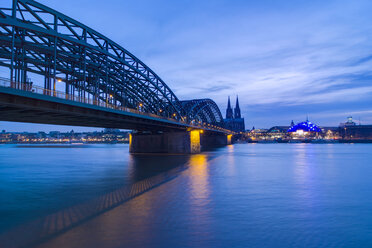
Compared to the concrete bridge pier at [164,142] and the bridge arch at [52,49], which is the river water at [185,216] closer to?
the bridge arch at [52,49]

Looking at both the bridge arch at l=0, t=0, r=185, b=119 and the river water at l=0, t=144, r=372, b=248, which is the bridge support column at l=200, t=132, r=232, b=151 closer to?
the bridge arch at l=0, t=0, r=185, b=119

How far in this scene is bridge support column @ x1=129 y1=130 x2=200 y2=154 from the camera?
67125mm

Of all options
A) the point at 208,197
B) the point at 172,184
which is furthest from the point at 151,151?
the point at 208,197

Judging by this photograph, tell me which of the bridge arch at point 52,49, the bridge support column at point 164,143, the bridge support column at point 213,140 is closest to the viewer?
the bridge arch at point 52,49

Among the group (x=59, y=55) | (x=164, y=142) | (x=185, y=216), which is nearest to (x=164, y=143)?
(x=164, y=142)

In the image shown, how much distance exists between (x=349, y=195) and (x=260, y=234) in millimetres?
11204

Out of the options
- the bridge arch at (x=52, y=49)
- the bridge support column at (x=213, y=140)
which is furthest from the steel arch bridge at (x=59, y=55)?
the bridge support column at (x=213, y=140)

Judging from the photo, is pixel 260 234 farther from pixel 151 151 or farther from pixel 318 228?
pixel 151 151

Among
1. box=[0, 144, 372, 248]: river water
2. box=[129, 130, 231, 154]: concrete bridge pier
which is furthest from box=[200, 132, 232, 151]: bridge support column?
box=[0, 144, 372, 248]: river water

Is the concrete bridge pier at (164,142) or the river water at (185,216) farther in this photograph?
the concrete bridge pier at (164,142)

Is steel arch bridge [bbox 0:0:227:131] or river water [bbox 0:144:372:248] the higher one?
steel arch bridge [bbox 0:0:227:131]

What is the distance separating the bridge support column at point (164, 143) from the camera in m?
67.1

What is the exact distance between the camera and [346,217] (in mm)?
12227

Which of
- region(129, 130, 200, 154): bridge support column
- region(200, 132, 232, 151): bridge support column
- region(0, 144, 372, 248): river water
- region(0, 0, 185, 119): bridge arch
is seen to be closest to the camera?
region(0, 144, 372, 248): river water
